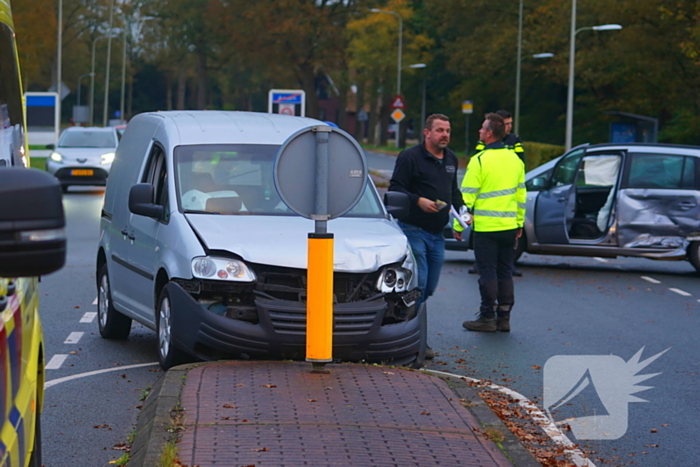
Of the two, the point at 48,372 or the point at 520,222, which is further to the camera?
the point at 520,222

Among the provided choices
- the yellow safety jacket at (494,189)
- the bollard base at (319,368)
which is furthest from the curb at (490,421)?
the yellow safety jacket at (494,189)

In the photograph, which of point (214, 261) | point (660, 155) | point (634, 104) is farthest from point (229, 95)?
point (214, 261)

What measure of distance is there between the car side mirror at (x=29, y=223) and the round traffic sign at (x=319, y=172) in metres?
4.34

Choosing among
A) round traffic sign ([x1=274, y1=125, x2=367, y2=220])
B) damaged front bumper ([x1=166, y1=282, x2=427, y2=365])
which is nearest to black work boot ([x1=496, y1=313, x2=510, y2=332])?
damaged front bumper ([x1=166, y1=282, x2=427, y2=365])

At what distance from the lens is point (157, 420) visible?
5859 millimetres

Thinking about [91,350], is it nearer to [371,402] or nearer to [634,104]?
[371,402]

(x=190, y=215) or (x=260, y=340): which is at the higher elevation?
(x=190, y=215)

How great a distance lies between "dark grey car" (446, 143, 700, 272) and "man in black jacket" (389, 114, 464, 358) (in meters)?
6.56

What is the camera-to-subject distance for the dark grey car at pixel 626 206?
15609mm

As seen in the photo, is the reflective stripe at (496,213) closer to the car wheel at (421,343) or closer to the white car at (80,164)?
the car wheel at (421,343)

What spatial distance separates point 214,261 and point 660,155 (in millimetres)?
9855

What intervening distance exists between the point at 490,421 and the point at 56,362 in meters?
3.66

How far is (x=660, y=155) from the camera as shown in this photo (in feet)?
51.6

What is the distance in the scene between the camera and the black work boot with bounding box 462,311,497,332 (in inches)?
410
